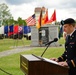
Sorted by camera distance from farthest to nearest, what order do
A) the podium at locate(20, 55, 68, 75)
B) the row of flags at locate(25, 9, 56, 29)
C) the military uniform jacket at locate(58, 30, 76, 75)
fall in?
1. the row of flags at locate(25, 9, 56, 29)
2. the military uniform jacket at locate(58, 30, 76, 75)
3. the podium at locate(20, 55, 68, 75)

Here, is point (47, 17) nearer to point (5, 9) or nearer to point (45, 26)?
Answer: point (45, 26)

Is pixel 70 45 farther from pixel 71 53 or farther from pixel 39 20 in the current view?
pixel 39 20

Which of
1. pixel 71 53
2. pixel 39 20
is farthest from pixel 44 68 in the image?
pixel 39 20

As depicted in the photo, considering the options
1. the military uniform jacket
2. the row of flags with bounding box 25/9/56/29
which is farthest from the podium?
the row of flags with bounding box 25/9/56/29

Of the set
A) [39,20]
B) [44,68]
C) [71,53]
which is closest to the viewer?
[44,68]

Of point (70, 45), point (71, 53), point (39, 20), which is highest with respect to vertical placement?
point (39, 20)

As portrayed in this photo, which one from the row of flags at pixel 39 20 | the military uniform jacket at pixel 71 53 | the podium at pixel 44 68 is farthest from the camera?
the row of flags at pixel 39 20

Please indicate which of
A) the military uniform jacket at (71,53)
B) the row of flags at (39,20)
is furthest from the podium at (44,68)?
the row of flags at (39,20)

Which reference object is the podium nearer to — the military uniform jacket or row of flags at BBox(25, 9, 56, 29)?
the military uniform jacket

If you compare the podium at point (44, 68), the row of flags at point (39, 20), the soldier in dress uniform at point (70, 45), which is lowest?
the podium at point (44, 68)

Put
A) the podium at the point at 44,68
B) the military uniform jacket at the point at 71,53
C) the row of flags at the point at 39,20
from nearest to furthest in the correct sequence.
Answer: the podium at the point at 44,68, the military uniform jacket at the point at 71,53, the row of flags at the point at 39,20

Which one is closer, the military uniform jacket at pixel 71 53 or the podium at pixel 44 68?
A: the podium at pixel 44 68

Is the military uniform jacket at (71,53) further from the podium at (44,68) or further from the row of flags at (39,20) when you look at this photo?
the row of flags at (39,20)

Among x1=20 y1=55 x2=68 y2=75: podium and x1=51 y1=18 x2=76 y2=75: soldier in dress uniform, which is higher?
x1=51 y1=18 x2=76 y2=75: soldier in dress uniform
